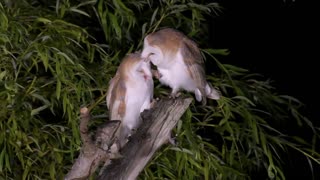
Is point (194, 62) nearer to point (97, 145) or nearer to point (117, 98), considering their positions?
point (117, 98)

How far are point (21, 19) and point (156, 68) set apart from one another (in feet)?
1.46

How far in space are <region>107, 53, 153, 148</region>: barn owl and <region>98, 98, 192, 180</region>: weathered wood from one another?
0.03 m

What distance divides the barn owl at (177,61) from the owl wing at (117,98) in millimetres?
77

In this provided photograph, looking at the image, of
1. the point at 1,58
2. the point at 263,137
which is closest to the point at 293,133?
the point at 263,137

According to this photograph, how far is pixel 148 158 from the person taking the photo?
117 cm

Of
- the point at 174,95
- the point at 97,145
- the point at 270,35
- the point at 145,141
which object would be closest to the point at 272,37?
the point at 270,35

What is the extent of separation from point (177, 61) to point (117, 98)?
0.14 metres

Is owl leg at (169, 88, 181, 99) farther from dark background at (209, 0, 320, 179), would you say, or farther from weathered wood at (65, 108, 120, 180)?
dark background at (209, 0, 320, 179)

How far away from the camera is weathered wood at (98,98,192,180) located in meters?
1.13

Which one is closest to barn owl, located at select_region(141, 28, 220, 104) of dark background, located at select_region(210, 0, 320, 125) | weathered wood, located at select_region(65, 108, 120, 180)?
weathered wood, located at select_region(65, 108, 120, 180)

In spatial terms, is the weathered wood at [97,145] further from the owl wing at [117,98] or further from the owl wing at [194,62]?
the owl wing at [194,62]

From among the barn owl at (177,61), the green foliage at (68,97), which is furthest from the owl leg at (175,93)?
the green foliage at (68,97)

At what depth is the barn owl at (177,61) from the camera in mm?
1142

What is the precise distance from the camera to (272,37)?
2.25 m
